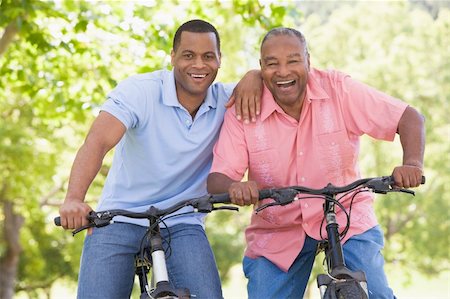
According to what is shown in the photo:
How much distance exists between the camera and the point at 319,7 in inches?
1603

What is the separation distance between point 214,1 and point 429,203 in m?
14.2

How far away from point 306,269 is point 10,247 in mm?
20515

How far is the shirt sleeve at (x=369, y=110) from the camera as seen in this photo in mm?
4387

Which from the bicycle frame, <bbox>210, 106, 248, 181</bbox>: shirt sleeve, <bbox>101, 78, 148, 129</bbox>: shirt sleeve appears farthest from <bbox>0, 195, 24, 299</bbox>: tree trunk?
the bicycle frame

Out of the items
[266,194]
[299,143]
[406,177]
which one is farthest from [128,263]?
[406,177]

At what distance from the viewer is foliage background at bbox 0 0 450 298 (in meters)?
9.98

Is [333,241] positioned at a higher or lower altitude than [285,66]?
lower

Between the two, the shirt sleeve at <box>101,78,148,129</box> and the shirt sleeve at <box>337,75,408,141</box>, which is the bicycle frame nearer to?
the shirt sleeve at <box>101,78,148,129</box>

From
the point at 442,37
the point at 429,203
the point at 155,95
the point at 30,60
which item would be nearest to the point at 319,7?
the point at 442,37

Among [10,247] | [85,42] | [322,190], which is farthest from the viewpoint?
[10,247]

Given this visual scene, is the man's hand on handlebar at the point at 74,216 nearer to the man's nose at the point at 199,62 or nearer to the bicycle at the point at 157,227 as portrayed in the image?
the bicycle at the point at 157,227

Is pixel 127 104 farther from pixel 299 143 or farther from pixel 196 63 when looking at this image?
pixel 299 143

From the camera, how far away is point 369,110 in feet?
14.5

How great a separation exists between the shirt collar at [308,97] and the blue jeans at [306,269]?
2.31ft
